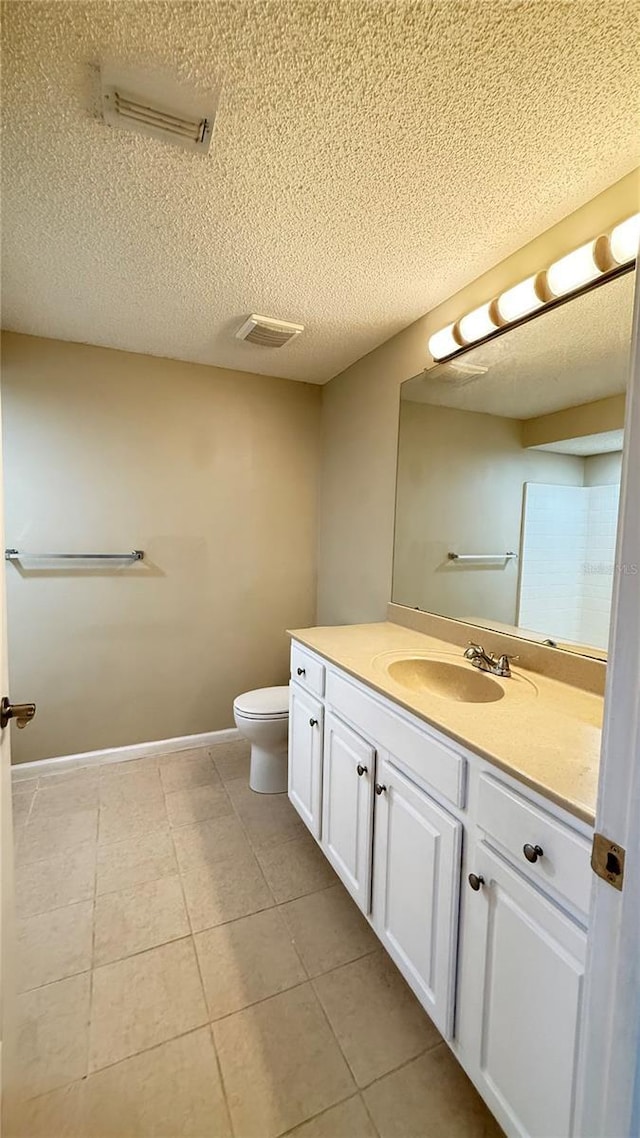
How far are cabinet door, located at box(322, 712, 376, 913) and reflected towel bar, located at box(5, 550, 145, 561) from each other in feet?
4.84

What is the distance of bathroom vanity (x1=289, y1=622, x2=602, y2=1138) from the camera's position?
2.48ft

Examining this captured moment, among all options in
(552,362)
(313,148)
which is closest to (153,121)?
(313,148)

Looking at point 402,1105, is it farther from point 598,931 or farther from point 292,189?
point 292,189

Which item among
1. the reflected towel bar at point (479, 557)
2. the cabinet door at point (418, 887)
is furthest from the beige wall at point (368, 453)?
the cabinet door at point (418, 887)

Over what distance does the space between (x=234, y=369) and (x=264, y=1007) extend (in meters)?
2.76

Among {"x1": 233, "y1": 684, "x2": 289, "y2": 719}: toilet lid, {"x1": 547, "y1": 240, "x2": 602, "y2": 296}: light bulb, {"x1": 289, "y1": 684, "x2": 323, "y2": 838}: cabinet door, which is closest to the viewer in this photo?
{"x1": 547, "y1": 240, "x2": 602, "y2": 296}: light bulb

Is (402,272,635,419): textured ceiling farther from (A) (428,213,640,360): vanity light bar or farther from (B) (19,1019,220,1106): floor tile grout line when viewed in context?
(B) (19,1019,220,1106): floor tile grout line

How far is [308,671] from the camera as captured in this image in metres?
1.75

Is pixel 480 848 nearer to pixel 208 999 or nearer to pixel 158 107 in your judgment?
pixel 208 999

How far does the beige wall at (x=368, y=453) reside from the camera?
1.62 m

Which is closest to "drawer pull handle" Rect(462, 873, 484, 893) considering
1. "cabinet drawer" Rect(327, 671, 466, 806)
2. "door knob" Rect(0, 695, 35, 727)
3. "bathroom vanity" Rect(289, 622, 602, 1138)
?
"bathroom vanity" Rect(289, 622, 602, 1138)

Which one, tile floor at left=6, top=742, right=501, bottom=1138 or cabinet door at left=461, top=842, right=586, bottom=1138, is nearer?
cabinet door at left=461, top=842, right=586, bottom=1138

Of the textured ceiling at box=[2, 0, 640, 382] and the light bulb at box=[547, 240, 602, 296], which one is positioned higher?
the textured ceiling at box=[2, 0, 640, 382]

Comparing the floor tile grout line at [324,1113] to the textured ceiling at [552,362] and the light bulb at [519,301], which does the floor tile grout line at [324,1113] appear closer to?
the textured ceiling at [552,362]
